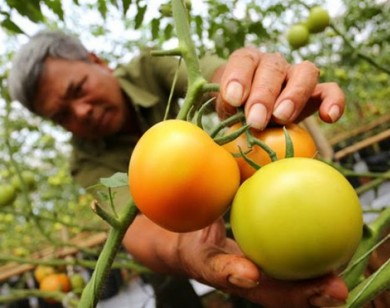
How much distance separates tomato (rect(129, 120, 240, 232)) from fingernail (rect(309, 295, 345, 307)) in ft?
0.44

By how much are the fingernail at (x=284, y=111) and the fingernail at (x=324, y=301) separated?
219 mm

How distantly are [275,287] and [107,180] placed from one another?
23cm

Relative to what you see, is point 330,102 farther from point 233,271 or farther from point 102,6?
point 102,6

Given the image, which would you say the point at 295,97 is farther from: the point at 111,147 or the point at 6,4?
the point at 111,147

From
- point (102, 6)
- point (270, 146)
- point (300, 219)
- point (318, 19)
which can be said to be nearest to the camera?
point (300, 219)

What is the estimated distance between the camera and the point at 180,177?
46 centimetres

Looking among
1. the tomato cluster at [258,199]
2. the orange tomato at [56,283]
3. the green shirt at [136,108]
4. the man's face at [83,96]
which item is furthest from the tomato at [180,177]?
the orange tomato at [56,283]

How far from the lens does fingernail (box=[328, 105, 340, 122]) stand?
2.00 ft

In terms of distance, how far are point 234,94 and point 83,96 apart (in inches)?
42.0

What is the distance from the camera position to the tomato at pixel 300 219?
0.41 meters

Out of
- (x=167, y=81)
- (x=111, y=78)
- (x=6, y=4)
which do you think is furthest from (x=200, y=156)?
(x=111, y=78)

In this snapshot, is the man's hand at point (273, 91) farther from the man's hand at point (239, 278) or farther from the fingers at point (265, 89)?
the man's hand at point (239, 278)

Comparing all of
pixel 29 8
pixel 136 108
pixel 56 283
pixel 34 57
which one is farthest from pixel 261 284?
pixel 56 283

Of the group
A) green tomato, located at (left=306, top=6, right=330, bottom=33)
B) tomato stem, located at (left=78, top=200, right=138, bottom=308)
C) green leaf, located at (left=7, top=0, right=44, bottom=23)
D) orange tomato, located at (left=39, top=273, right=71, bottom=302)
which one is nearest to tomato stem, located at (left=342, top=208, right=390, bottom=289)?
tomato stem, located at (left=78, top=200, right=138, bottom=308)
